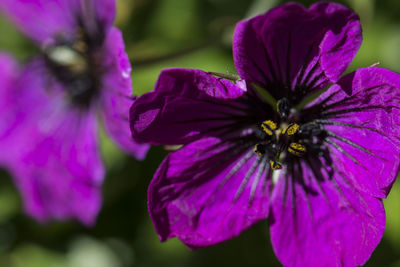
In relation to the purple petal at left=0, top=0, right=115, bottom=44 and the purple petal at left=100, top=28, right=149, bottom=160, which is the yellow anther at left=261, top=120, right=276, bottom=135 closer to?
the purple petal at left=100, top=28, right=149, bottom=160

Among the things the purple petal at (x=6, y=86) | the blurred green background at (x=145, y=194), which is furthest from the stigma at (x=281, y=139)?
the purple petal at (x=6, y=86)

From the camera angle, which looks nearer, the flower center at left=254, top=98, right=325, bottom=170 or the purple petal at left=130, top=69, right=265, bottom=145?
the purple petal at left=130, top=69, right=265, bottom=145

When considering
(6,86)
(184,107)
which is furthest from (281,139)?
(6,86)

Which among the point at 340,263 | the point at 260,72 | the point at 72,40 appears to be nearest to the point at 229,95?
the point at 260,72

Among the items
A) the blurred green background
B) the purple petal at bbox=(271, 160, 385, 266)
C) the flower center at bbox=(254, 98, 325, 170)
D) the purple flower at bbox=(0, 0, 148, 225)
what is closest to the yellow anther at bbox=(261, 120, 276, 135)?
the flower center at bbox=(254, 98, 325, 170)

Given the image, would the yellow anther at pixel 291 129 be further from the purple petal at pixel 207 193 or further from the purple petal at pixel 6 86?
the purple petal at pixel 6 86

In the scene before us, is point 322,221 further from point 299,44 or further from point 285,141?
point 299,44
